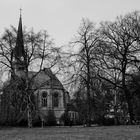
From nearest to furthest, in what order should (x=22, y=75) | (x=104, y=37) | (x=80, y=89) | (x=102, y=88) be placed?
(x=80, y=89)
(x=102, y=88)
(x=104, y=37)
(x=22, y=75)

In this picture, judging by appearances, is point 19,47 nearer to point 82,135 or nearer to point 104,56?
point 104,56

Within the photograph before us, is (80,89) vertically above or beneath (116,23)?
beneath

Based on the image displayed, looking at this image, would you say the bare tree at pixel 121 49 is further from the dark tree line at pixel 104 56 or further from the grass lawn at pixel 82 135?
the grass lawn at pixel 82 135

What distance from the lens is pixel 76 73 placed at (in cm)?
3266

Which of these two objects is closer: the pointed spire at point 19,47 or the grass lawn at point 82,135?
the grass lawn at point 82,135

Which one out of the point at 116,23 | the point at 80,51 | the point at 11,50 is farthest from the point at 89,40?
the point at 11,50

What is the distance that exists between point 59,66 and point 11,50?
6498mm

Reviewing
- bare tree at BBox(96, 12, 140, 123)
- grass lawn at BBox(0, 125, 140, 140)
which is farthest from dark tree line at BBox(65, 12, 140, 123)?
grass lawn at BBox(0, 125, 140, 140)

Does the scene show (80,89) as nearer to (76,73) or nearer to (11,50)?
(76,73)

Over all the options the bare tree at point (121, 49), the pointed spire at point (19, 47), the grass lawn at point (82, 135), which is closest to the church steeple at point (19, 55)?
the pointed spire at point (19, 47)

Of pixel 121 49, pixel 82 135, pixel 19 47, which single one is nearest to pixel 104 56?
pixel 121 49

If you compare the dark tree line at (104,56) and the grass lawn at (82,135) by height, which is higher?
the dark tree line at (104,56)

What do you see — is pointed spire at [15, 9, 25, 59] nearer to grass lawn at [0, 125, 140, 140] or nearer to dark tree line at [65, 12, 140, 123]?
dark tree line at [65, 12, 140, 123]

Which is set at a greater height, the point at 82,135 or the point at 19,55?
the point at 19,55
